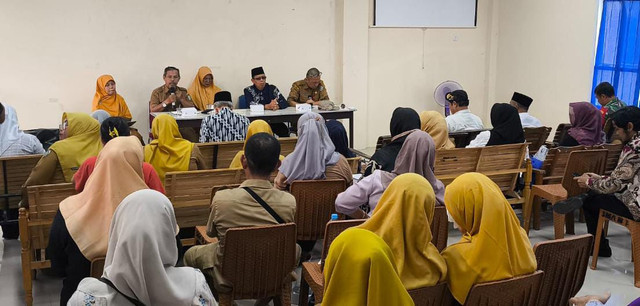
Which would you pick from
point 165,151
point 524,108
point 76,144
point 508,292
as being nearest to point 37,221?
point 76,144

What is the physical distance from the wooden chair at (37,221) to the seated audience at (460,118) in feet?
12.7

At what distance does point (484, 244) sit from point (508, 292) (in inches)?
8.8

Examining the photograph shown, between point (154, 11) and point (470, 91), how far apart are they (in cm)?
486

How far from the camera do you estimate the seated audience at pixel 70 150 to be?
4145mm

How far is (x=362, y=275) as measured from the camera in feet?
5.90

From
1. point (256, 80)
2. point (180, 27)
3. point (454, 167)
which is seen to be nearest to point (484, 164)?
point (454, 167)

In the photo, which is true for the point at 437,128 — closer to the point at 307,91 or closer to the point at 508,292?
the point at 508,292

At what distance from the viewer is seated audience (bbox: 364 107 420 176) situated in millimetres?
4215

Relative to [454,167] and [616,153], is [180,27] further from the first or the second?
[616,153]

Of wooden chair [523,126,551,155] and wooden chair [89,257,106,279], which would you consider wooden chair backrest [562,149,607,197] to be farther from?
wooden chair [89,257,106,279]

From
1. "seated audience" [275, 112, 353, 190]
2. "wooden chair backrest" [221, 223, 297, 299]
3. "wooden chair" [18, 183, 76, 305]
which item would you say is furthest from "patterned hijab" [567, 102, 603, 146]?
"wooden chair" [18, 183, 76, 305]

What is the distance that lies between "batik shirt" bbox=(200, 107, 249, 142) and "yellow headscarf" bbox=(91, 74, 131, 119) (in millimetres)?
2177

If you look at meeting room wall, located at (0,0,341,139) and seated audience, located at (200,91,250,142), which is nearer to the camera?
seated audience, located at (200,91,250,142)

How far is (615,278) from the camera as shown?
4266mm
